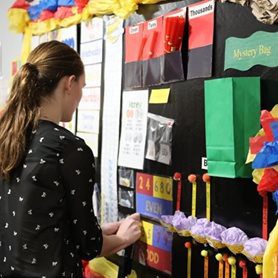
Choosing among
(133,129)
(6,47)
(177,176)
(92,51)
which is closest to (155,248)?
(177,176)

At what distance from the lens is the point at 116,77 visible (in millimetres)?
1691

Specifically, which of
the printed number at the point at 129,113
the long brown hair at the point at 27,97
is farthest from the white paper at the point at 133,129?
the long brown hair at the point at 27,97

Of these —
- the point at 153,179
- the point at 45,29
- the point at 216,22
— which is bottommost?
the point at 153,179

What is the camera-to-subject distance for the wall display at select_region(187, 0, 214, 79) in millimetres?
1275

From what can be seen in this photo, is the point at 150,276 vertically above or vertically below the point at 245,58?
below

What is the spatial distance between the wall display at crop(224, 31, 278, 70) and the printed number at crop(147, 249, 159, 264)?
644 millimetres

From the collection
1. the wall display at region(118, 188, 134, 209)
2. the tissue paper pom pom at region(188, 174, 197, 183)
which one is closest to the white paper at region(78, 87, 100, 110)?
the wall display at region(118, 188, 134, 209)

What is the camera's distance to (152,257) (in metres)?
1.52

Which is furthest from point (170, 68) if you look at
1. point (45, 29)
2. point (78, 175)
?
point (45, 29)

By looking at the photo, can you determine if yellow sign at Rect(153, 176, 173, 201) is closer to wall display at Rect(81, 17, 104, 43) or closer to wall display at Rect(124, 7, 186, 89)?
wall display at Rect(124, 7, 186, 89)

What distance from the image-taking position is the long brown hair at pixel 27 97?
3.99 ft

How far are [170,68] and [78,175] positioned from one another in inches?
17.6

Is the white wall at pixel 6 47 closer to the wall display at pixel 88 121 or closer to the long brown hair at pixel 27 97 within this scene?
the wall display at pixel 88 121

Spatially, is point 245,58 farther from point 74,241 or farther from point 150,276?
point 150,276
